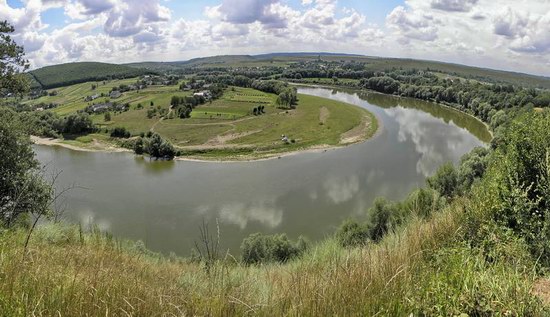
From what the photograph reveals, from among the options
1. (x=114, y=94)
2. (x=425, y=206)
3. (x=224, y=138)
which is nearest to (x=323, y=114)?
(x=224, y=138)

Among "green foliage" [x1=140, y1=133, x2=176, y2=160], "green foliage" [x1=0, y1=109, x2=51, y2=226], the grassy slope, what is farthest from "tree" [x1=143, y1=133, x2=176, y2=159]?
the grassy slope

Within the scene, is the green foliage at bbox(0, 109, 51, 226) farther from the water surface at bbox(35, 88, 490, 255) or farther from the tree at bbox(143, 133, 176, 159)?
the tree at bbox(143, 133, 176, 159)

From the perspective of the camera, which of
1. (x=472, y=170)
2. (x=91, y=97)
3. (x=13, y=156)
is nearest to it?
(x=13, y=156)

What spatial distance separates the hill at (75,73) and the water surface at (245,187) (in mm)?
114440

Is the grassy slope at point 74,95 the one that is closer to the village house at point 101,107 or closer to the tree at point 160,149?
the village house at point 101,107

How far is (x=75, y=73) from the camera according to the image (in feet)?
569

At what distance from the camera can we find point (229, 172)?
4806cm

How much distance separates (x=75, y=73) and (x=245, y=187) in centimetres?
16814

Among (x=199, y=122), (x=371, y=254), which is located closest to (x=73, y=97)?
(x=199, y=122)

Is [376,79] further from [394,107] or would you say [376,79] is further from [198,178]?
[198,178]

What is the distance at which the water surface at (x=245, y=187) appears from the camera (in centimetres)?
3088

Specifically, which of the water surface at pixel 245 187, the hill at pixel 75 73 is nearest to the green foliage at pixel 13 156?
the water surface at pixel 245 187

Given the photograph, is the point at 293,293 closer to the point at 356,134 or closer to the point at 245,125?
the point at 356,134

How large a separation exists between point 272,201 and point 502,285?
3353cm
